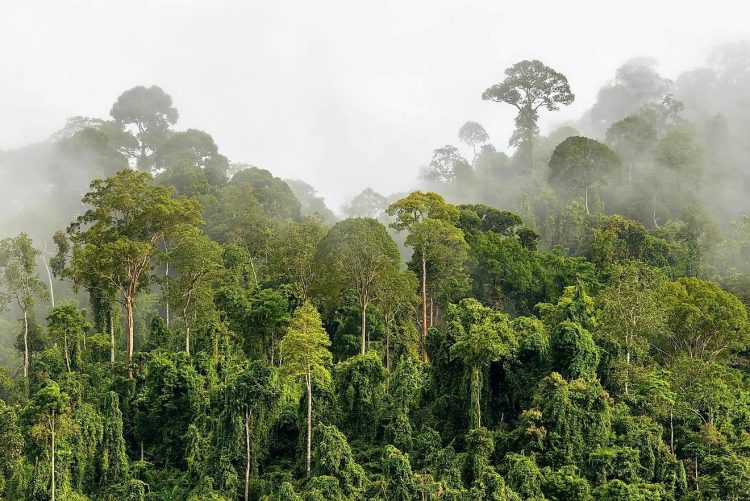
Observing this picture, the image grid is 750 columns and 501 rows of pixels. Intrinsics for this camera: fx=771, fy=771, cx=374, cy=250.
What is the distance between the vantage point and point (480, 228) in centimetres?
5469

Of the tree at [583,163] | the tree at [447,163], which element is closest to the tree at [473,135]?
the tree at [447,163]

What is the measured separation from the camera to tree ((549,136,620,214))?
65.2 meters

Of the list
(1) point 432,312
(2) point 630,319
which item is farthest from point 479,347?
(1) point 432,312

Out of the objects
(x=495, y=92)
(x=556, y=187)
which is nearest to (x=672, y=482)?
(x=556, y=187)

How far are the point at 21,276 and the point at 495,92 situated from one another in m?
45.8

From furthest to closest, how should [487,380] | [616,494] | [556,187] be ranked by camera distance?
[556,187]
[487,380]
[616,494]

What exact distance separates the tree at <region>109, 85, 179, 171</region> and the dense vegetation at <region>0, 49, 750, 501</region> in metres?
46.4

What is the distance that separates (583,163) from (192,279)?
38.0 meters

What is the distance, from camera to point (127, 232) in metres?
40.5

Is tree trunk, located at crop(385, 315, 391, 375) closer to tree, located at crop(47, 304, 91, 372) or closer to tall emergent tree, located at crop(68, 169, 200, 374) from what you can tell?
tall emergent tree, located at crop(68, 169, 200, 374)

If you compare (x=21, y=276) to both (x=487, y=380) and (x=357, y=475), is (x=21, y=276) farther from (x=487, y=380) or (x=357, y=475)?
(x=487, y=380)

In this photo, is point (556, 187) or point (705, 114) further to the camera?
point (705, 114)

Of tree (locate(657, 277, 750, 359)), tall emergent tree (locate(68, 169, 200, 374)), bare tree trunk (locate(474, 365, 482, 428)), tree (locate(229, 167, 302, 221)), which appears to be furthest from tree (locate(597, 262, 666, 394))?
tree (locate(229, 167, 302, 221))

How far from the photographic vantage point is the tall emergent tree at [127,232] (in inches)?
1505
